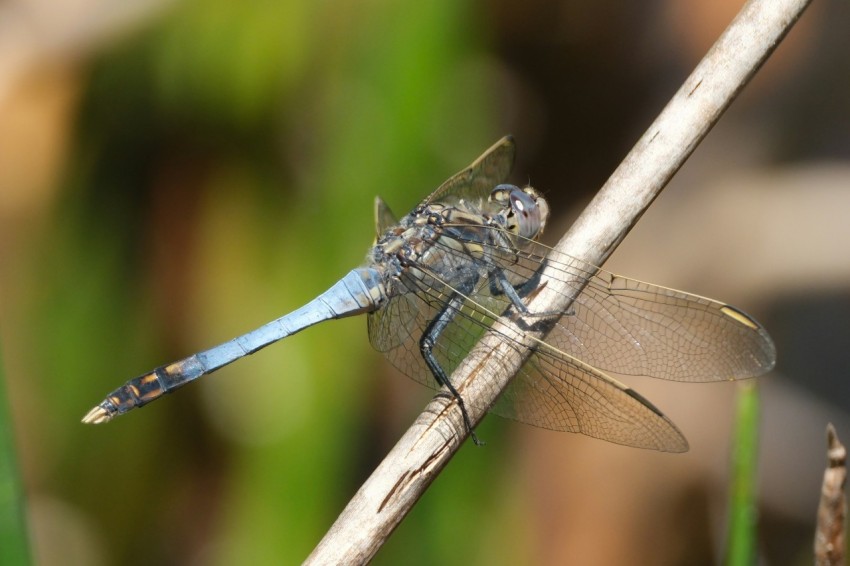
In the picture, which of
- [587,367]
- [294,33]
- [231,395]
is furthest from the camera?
[231,395]

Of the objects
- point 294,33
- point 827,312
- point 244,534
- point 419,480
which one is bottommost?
point 244,534

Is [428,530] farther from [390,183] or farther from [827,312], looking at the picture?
[827,312]

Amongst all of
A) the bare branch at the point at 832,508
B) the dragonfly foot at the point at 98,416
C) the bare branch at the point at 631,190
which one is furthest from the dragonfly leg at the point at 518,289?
the dragonfly foot at the point at 98,416

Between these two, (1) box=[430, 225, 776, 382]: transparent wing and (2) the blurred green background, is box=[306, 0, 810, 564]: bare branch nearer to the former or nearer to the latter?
(1) box=[430, 225, 776, 382]: transparent wing

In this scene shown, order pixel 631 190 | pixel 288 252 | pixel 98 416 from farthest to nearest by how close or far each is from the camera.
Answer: pixel 288 252
pixel 98 416
pixel 631 190

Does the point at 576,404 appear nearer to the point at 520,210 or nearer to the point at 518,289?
the point at 518,289

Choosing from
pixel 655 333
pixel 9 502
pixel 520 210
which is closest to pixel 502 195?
pixel 520 210

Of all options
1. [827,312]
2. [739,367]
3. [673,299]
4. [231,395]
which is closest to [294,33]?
[231,395]

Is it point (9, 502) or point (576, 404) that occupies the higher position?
point (576, 404)
